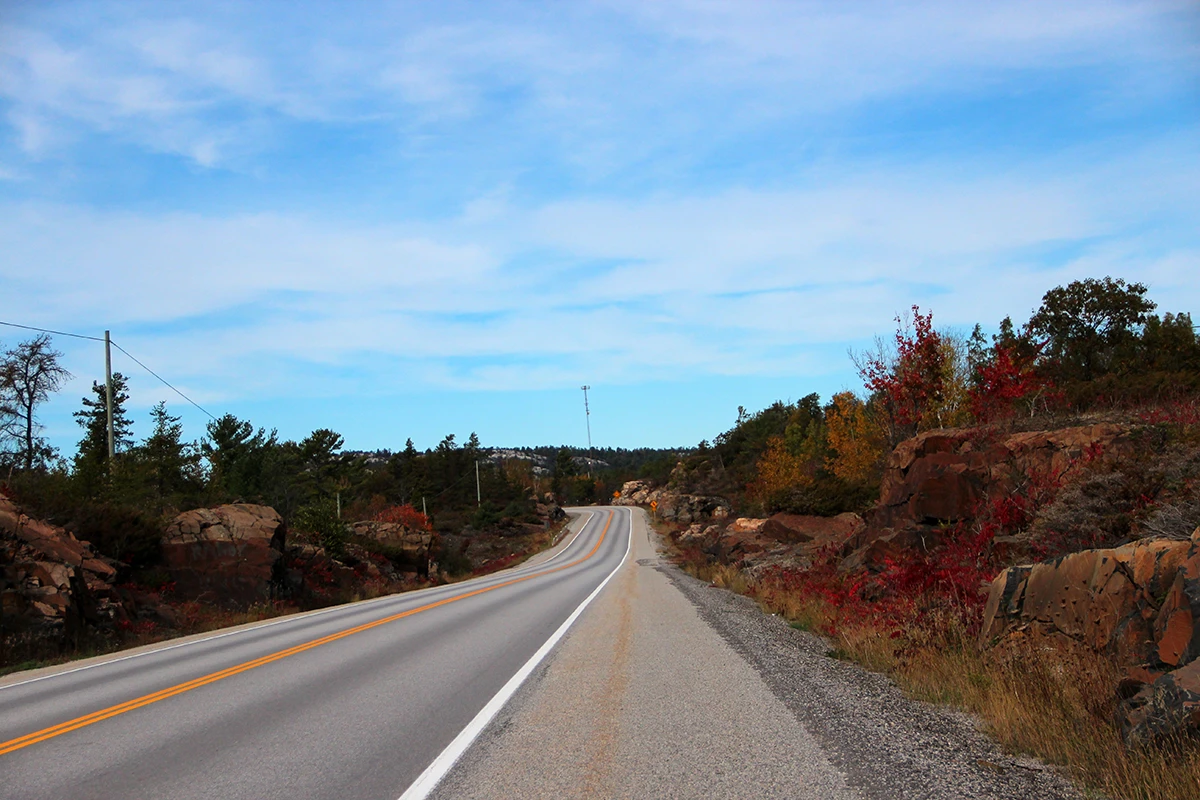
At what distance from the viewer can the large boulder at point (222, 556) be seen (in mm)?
22516

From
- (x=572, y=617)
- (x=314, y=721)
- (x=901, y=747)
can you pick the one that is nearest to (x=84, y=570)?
(x=572, y=617)

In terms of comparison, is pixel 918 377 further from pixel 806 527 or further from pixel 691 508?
pixel 691 508

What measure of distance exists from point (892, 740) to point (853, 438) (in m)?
44.3

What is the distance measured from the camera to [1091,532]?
32.2 ft

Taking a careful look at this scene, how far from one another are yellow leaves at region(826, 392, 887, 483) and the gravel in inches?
1268

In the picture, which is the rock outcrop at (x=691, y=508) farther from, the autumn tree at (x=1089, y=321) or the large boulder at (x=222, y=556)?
the large boulder at (x=222, y=556)

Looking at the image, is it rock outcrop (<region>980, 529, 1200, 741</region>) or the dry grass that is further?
rock outcrop (<region>980, 529, 1200, 741</region>)

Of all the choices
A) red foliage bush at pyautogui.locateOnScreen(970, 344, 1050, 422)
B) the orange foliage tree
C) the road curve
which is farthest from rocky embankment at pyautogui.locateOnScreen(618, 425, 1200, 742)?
the orange foliage tree

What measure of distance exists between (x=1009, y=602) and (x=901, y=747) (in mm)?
3068

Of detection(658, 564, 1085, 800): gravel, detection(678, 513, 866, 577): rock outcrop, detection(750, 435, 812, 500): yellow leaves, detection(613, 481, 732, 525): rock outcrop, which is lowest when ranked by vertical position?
detection(613, 481, 732, 525): rock outcrop

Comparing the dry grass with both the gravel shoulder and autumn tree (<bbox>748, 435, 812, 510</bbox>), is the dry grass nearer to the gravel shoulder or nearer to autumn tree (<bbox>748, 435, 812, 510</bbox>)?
the gravel shoulder

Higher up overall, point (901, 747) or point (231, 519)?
point (231, 519)

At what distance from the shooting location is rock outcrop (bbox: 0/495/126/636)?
1484cm

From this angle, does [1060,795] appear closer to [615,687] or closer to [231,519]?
[615,687]
